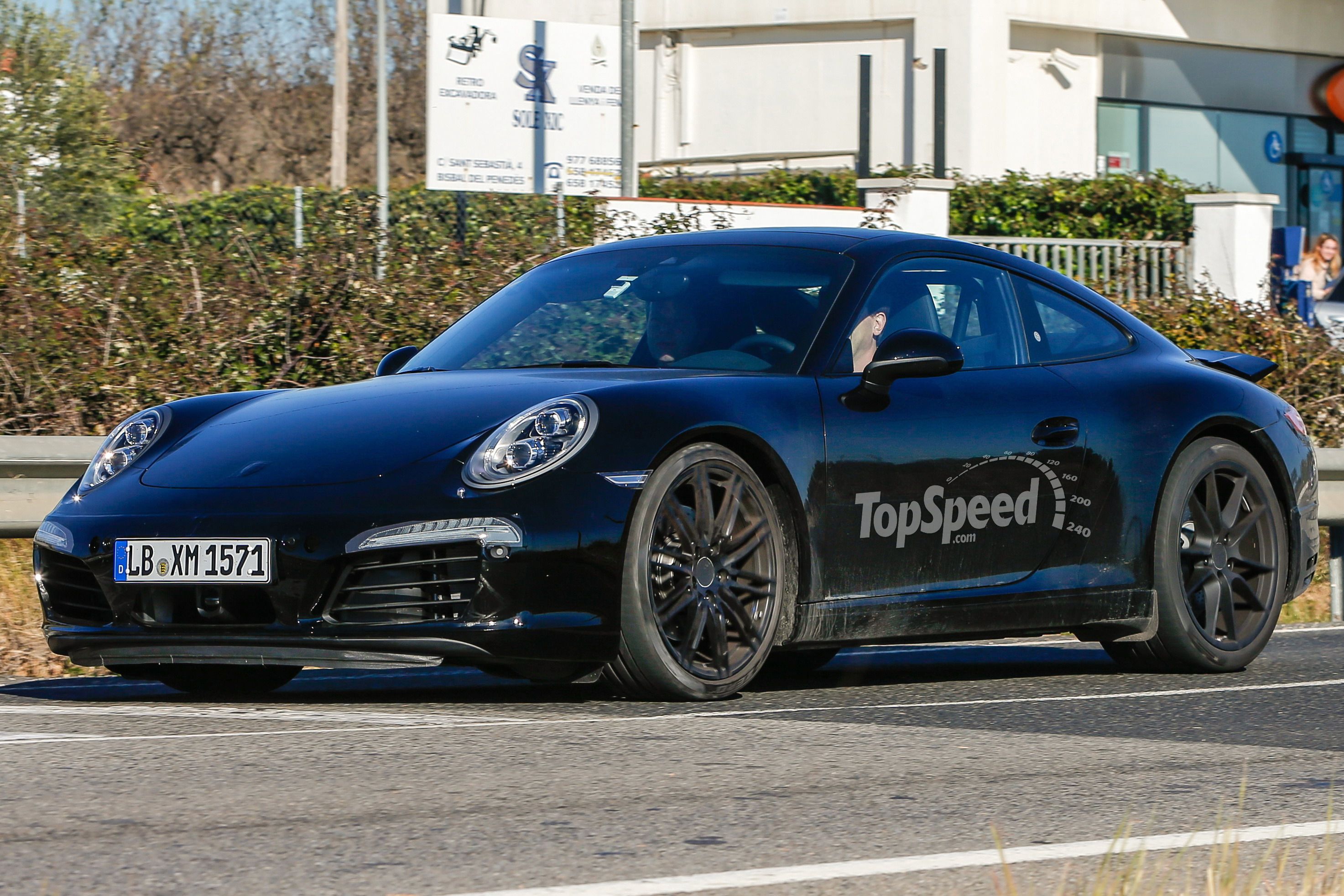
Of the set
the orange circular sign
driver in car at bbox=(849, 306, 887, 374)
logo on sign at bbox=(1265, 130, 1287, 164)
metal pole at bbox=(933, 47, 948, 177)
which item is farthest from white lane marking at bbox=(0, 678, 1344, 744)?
the orange circular sign

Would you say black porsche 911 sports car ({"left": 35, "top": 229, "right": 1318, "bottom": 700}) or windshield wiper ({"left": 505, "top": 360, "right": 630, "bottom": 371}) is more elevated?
windshield wiper ({"left": 505, "top": 360, "right": 630, "bottom": 371})

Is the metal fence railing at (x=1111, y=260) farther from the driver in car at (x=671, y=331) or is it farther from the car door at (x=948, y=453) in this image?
the driver in car at (x=671, y=331)

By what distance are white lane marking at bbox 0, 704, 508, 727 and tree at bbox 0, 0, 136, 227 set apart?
15.1m

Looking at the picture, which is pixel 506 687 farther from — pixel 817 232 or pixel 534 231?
pixel 534 231

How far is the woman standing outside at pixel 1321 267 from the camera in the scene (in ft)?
74.8

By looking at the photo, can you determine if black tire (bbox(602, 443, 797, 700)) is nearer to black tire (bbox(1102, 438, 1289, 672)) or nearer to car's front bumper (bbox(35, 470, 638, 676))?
car's front bumper (bbox(35, 470, 638, 676))

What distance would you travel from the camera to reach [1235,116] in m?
34.3

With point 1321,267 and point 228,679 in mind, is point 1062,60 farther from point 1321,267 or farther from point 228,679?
point 228,679

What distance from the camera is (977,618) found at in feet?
22.5

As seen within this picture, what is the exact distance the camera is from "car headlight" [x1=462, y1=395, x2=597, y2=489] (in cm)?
584

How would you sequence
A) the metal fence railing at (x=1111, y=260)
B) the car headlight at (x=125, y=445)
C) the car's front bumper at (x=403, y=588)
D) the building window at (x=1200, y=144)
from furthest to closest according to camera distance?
the building window at (x=1200, y=144), the metal fence railing at (x=1111, y=260), the car headlight at (x=125, y=445), the car's front bumper at (x=403, y=588)

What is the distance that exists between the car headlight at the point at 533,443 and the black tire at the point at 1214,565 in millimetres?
2355

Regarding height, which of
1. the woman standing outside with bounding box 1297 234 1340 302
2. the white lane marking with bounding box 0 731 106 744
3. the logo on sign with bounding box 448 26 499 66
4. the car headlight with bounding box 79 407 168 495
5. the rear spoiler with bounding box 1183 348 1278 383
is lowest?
the white lane marking with bounding box 0 731 106 744

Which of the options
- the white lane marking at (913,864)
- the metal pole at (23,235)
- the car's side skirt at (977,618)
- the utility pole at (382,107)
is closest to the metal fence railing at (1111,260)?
the utility pole at (382,107)
